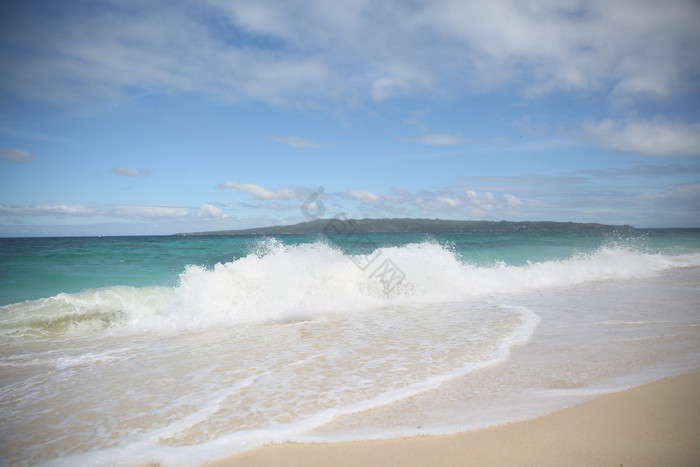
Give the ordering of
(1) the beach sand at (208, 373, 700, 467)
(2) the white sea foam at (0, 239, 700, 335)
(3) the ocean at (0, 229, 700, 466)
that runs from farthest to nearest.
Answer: (2) the white sea foam at (0, 239, 700, 335) → (3) the ocean at (0, 229, 700, 466) → (1) the beach sand at (208, 373, 700, 467)

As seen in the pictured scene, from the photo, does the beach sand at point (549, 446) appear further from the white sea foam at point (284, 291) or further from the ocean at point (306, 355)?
the white sea foam at point (284, 291)

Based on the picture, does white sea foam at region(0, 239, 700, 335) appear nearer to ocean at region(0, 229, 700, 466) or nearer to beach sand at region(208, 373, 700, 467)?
ocean at region(0, 229, 700, 466)

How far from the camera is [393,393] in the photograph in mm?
4023

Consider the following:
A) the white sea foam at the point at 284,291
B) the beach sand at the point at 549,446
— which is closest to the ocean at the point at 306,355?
the white sea foam at the point at 284,291

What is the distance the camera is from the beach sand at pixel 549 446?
2697 mm

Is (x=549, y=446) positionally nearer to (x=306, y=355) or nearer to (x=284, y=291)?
(x=306, y=355)

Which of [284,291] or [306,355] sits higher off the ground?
[284,291]

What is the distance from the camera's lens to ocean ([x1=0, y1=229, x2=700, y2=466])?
3.40 m

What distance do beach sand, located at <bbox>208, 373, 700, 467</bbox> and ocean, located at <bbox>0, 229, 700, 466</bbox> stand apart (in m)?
0.17

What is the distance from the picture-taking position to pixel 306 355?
5562 mm

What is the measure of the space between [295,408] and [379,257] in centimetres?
1018

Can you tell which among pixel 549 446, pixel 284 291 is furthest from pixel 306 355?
pixel 284 291

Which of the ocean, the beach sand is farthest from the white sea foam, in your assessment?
the beach sand

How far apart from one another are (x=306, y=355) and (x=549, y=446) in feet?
11.4
